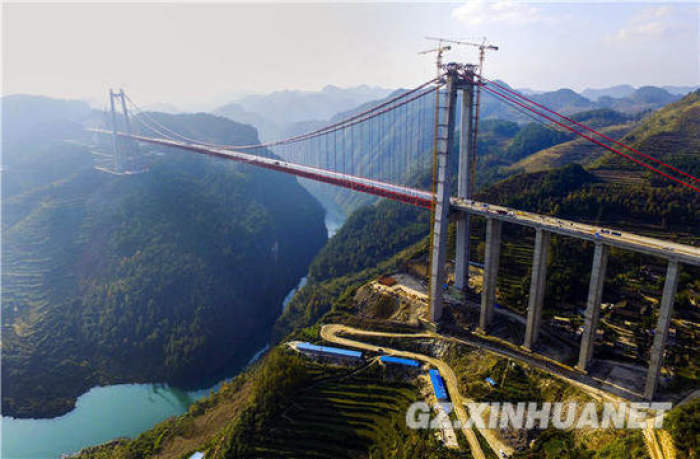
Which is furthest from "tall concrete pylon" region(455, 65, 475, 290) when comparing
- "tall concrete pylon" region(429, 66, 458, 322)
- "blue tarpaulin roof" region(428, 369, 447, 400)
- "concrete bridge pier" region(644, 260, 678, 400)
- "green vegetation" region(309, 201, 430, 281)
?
"green vegetation" region(309, 201, 430, 281)

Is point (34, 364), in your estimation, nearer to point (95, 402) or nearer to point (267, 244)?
point (95, 402)

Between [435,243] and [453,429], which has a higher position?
[435,243]

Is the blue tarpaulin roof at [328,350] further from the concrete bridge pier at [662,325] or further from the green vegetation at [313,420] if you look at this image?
the concrete bridge pier at [662,325]

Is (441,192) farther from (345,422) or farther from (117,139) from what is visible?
(117,139)

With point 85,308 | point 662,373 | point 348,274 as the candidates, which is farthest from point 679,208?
point 85,308

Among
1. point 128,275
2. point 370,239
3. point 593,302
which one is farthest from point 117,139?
point 593,302

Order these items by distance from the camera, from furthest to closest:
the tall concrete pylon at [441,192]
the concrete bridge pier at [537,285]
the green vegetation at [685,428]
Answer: the tall concrete pylon at [441,192], the concrete bridge pier at [537,285], the green vegetation at [685,428]

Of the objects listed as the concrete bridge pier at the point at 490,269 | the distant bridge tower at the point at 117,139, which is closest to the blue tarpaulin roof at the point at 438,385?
the concrete bridge pier at the point at 490,269
